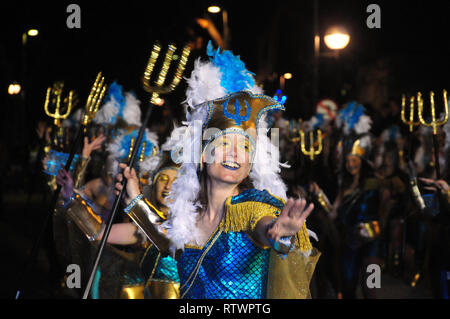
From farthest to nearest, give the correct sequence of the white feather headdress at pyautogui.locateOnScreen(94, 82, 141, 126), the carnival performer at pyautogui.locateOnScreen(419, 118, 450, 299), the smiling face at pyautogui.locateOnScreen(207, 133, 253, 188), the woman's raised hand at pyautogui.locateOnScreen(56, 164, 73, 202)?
the white feather headdress at pyautogui.locateOnScreen(94, 82, 141, 126), the carnival performer at pyautogui.locateOnScreen(419, 118, 450, 299), the woman's raised hand at pyautogui.locateOnScreen(56, 164, 73, 202), the smiling face at pyautogui.locateOnScreen(207, 133, 253, 188)

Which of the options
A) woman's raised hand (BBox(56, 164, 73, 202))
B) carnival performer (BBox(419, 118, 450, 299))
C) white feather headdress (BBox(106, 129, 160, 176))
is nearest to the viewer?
woman's raised hand (BBox(56, 164, 73, 202))

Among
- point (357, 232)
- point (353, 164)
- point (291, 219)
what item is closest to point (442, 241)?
point (357, 232)

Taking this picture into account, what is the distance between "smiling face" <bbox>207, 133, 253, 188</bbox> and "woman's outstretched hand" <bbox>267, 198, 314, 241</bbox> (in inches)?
24.5

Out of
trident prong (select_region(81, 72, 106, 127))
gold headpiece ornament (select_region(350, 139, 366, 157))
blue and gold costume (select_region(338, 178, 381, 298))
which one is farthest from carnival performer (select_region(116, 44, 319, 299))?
gold headpiece ornament (select_region(350, 139, 366, 157))

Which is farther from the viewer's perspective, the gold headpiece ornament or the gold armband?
the gold headpiece ornament

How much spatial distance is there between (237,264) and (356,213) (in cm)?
421

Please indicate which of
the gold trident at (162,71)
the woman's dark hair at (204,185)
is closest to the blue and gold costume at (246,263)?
the woman's dark hair at (204,185)

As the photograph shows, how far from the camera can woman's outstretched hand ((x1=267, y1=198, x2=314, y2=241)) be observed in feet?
7.73

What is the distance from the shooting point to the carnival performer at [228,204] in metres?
2.80

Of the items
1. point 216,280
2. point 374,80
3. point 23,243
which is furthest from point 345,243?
point 374,80

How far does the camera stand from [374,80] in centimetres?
2222

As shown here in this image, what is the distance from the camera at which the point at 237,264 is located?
112 inches

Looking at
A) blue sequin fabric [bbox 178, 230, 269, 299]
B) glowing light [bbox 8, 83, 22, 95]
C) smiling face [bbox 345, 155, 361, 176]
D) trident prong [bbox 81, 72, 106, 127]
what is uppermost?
glowing light [bbox 8, 83, 22, 95]

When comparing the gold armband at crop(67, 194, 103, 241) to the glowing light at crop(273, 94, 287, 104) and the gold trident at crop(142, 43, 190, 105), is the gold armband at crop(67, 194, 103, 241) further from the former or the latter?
the glowing light at crop(273, 94, 287, 104)
